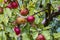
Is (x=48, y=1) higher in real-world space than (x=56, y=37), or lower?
higher

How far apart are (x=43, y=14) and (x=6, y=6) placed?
19.4 inches

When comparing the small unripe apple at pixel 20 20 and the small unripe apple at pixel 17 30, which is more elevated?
the small unripe apple at pixel 20 20

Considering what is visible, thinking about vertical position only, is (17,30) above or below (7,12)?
below

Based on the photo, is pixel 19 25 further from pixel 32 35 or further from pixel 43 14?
pixel 43 14

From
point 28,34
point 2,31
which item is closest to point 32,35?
point 28,34

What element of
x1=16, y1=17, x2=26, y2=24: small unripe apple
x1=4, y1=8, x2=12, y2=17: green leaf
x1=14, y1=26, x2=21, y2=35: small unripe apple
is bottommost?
x1=14, y1=26, x2=21, y2=35: small unripe apple

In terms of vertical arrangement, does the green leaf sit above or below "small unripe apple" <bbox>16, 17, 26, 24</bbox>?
above

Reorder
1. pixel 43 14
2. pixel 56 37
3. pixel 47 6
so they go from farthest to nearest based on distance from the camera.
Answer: pixel 43 14, pixel 47 6, pixel 56 37

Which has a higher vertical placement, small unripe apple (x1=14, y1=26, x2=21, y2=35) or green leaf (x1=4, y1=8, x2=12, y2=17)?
green leaf (x1=4, y1=8, x2=12, y2=17)

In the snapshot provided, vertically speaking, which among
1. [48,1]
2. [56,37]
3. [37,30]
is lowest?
[56,37]

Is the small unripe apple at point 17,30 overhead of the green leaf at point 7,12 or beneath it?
beneath

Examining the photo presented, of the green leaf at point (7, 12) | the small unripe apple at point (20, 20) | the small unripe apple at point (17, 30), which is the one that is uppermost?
the green leaf at point (7, 12)

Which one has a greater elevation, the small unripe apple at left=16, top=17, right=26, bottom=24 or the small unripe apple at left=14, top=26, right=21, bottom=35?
→ the small unripe apple at left=16, top=17, right=26, bottom=24

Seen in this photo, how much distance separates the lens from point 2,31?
3.98 ft
